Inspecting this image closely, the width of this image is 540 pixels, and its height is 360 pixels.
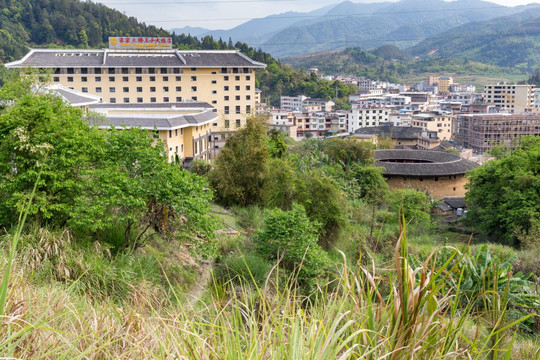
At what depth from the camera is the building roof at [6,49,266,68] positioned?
37.3 m

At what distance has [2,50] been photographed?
179 feet

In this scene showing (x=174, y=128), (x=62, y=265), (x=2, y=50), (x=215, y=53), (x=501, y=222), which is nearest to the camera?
(x=62, y=265)

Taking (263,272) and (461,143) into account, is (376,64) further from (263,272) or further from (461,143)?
(263,272)

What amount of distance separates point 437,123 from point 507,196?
49.0 metres

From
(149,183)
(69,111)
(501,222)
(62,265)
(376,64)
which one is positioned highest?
(376,64)

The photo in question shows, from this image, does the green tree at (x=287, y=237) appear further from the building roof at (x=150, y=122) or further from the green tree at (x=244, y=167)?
the building roof at (x=150, y=122)

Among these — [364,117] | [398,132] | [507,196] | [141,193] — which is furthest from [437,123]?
[141,193]

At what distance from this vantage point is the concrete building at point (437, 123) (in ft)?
205

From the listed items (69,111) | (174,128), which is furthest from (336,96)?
(69,111)

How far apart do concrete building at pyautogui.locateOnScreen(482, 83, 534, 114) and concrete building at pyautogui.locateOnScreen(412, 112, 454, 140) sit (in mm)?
18488

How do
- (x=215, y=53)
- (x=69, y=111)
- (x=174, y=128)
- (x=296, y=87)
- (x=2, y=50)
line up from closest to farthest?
(x=69, y=111), (x=174, y=128), (x=215, y=53), (x=2, y=50), (x=296, y=87)

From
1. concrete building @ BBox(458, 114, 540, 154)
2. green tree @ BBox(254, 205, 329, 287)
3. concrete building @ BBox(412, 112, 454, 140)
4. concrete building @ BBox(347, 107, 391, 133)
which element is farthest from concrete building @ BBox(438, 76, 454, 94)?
green tree @ BBox(254, 205, 329, 287)

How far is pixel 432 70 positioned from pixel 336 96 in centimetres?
6495

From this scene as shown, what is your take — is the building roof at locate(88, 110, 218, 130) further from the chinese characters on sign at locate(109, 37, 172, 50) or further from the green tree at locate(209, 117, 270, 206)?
the chinese characters on sign at locate(109, 37, 172, 50)
